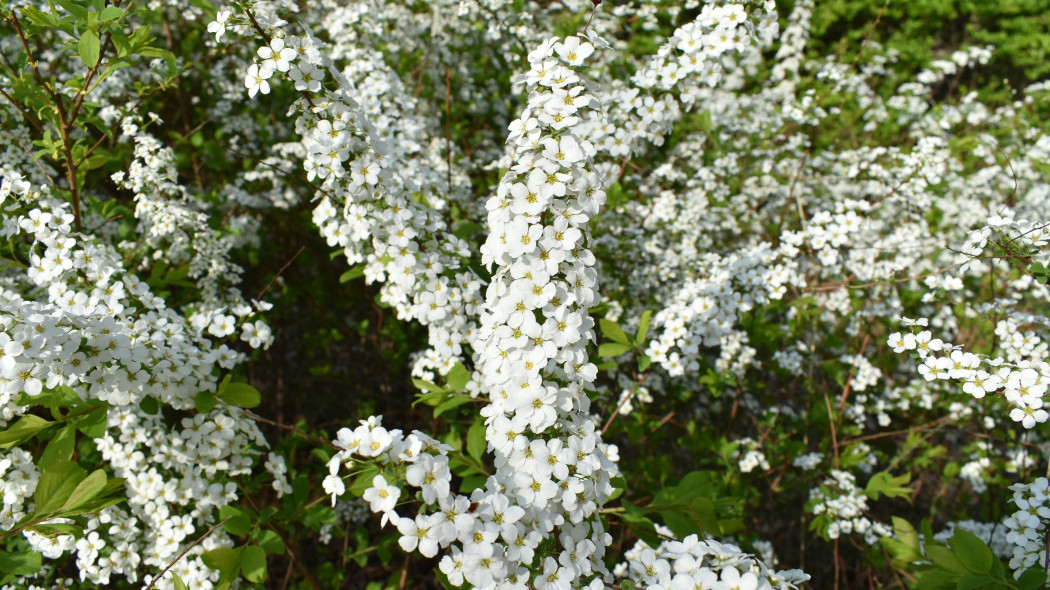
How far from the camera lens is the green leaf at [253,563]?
79.1 inches

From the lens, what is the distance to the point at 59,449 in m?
1.79

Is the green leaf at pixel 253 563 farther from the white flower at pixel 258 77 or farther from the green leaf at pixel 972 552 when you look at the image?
the green leaf at pixel 972 552

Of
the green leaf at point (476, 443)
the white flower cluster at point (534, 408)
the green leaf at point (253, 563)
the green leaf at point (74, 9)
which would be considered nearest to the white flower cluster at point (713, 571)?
the white flower cluster at point (534, 408)

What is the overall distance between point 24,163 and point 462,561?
304 cm

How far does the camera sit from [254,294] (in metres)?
4.59

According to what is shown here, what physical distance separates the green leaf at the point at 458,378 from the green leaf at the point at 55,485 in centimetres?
116

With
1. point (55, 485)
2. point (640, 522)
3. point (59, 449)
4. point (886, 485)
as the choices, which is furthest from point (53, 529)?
point (886, 485)

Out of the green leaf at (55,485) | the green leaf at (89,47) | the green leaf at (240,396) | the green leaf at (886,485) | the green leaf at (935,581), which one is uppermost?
the green leaf at (89,47)

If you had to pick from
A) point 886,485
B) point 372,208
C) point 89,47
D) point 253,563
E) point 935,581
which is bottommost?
point 886,485

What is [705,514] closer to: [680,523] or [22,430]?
[680,523]

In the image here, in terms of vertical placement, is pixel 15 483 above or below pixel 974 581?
below

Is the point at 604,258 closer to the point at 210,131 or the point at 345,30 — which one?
the point at 345,30

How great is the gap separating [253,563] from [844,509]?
9.24 ft

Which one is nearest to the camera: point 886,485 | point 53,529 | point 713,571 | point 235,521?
point 713,571
